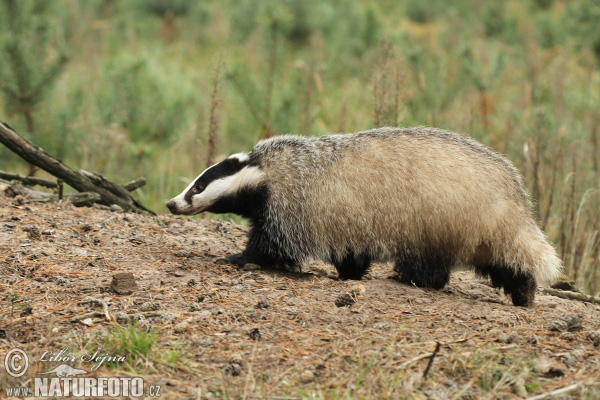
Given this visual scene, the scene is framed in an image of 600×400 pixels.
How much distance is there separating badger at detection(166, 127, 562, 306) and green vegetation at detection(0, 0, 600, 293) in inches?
59.9

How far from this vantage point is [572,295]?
5.98 m

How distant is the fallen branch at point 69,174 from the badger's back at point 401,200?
1.61 metres

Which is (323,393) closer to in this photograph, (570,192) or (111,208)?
(111,208)

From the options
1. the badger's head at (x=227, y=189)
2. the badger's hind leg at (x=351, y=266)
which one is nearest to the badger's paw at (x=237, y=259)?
the badger's head at (x=227, y=189)

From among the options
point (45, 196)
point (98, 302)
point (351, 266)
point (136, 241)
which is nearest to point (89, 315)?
point (98, 302)

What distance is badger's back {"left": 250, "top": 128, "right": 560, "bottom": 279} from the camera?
537 cm

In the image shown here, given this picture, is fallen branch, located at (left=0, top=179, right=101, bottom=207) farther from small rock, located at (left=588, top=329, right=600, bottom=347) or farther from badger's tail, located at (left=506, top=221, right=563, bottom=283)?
small rock, located at (left=588, top=329, right=600, bottom=347)

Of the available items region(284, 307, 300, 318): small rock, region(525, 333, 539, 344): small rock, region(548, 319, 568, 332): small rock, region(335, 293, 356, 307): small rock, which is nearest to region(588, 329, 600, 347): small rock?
region(548, 319, 568, 332): small rock

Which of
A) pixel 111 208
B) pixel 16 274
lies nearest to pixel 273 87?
pixel 111 208

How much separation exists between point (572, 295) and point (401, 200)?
1.73 metres

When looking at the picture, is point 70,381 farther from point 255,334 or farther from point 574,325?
point 574,325

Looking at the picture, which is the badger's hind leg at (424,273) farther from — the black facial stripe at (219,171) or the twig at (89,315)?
the twig at (89,315)

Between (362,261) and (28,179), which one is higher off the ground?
(28,179)

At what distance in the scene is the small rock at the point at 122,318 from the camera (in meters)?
4.22
